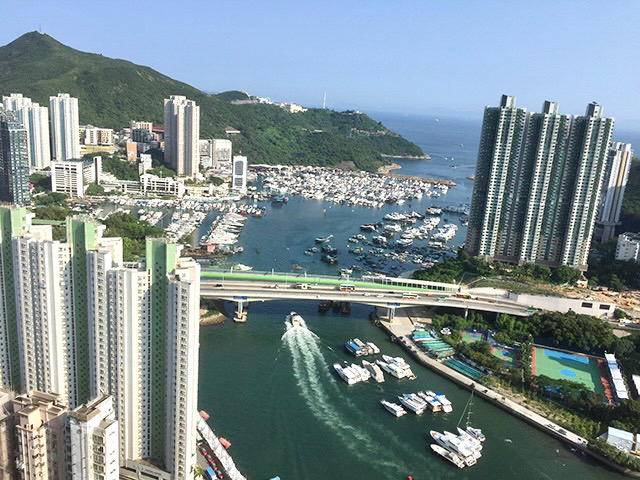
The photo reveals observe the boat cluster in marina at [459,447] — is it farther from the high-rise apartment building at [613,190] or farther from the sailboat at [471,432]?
the high-rise apartment building at [613,190]

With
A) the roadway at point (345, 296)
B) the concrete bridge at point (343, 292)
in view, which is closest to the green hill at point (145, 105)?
the concrete bridge at point (343, 292)

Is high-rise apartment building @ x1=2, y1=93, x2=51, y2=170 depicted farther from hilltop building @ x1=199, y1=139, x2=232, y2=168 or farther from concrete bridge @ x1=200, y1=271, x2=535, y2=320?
concrete bridge @ x1=200, y1=271, x2=535, y2=320

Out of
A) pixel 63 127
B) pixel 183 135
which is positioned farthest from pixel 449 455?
pixel 63 127

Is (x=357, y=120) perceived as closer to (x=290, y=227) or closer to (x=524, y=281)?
(x=290, y=227)

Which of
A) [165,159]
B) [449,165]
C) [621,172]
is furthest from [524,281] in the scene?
[449,165]

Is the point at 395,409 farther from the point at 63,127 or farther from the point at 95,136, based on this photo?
the point at 95,136
